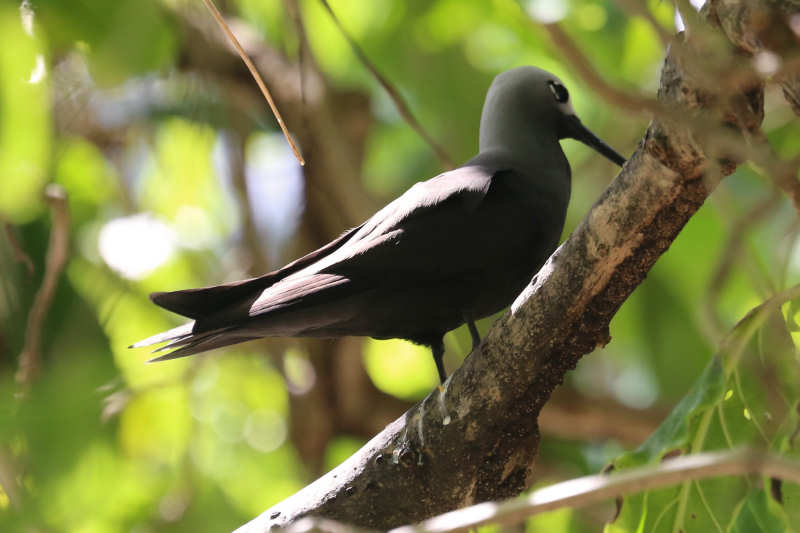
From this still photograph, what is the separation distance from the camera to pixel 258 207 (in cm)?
512

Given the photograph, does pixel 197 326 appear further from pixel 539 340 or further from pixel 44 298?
pixel 539 340

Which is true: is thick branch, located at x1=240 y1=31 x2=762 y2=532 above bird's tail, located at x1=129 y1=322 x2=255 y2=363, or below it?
below

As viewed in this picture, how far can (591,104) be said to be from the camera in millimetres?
4883

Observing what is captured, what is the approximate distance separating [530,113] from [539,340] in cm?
132

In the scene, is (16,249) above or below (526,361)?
above

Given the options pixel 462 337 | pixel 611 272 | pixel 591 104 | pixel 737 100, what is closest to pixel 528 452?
pixel 611 272

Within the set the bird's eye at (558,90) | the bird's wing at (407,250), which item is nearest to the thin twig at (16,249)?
the bird's wing at (407,250)

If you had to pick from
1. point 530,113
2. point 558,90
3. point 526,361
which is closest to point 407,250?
point 526,361

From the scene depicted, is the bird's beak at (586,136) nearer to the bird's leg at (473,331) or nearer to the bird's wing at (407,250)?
the bird's wing at (407,250)

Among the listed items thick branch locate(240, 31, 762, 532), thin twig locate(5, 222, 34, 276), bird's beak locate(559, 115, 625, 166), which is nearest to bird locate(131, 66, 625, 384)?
thick branch locate(240, 31, 762, 532)

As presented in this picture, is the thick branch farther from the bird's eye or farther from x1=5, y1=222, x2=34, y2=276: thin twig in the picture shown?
the bird's eye

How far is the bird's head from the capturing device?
320cm

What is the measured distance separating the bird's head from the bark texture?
3.80 ft

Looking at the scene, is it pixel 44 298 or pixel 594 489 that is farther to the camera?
pixel 44 298
